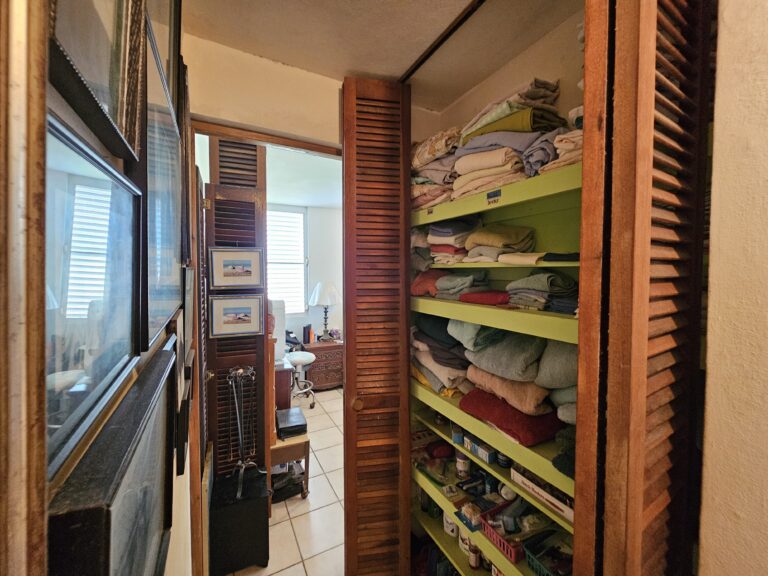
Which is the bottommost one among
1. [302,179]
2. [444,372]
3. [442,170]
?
[444,372]

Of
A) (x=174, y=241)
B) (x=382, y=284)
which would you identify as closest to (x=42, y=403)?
(x=174, y=241)

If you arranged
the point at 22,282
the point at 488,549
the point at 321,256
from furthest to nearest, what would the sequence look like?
the point at 321,256 < the point at 488,549 < the point at 22,282

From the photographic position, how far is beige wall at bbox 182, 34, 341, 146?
1167mm

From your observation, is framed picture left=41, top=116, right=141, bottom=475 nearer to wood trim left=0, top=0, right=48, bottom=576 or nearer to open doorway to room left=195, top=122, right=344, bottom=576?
wood trim left=0, top=0, right=48, bottom=576

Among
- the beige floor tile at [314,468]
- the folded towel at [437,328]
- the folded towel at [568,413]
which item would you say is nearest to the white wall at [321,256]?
the beige floor tile at [314,468]

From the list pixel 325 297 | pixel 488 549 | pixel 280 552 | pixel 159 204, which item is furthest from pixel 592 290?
pixel 325 297

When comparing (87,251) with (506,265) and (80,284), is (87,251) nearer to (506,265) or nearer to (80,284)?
(80,284)

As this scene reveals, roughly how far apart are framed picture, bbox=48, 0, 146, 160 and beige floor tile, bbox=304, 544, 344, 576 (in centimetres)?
216

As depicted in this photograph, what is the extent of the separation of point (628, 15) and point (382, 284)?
3.41ft

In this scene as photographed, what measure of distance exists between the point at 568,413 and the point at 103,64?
108 cm

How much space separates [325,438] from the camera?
3.06m

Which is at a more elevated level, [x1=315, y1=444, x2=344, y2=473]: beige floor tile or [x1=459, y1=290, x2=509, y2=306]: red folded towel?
[x1=459, y1=290, x2=509, y2=306]: red folded towel

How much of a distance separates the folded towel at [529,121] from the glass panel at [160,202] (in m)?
0.91

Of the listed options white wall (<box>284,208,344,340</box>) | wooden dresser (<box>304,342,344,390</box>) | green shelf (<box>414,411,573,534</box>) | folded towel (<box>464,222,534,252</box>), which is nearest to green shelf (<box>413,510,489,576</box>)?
green shelf (<box>414,411,573,534</box>)
